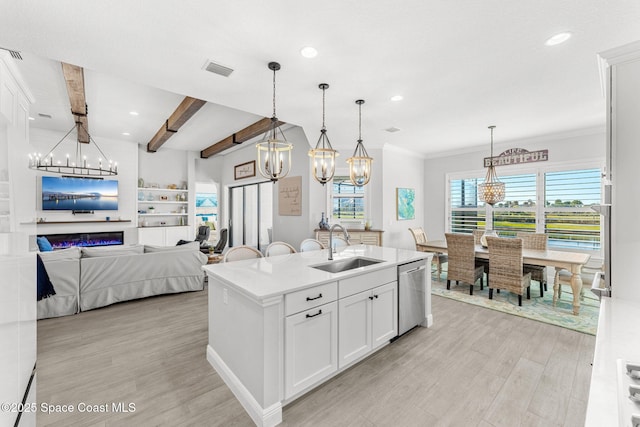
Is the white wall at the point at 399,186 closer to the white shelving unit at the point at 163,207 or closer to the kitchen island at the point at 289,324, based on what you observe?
the kitchen island at the point at 289,324

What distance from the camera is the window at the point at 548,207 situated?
479 centimetres

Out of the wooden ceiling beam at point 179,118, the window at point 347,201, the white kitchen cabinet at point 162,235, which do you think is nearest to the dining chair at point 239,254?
the wooden ceiling beam at point 179,118

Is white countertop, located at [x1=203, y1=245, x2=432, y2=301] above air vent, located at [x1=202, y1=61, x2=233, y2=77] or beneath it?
beneath

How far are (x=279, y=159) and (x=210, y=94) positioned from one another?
1345 millimetres

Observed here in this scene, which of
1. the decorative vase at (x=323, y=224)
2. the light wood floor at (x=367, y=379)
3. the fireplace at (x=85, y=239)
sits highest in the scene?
the decorative vase at (x=323, y=224)

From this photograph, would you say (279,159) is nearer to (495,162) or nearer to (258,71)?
(258,71)

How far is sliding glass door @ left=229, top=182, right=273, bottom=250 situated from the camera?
24.4 ft

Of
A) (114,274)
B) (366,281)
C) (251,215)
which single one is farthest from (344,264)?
(251,215)

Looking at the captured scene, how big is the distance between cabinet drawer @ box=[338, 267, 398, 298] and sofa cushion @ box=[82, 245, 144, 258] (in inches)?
132

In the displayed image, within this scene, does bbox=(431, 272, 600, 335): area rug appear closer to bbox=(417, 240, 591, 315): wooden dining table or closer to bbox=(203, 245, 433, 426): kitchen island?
bbox=(417, 240, 591, 315): wooden dining table

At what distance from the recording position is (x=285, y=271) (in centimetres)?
A: 230

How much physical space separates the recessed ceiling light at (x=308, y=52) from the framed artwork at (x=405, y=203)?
4.08 m

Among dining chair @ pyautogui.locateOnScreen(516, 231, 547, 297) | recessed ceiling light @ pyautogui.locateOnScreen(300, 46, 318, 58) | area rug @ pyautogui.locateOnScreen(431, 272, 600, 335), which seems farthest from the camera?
dining chair @ pyautogui.locateOnScreen(516, 231, 547, 297)

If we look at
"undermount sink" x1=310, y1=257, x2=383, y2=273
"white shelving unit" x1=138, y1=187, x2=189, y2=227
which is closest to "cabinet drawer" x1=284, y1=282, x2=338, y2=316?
"undermount sink" x1=310, y1=257, x2=383, y2=273
